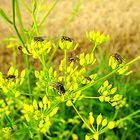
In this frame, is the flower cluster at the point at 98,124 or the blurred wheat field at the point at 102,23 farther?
the blurred wheat field at the point at 102,23

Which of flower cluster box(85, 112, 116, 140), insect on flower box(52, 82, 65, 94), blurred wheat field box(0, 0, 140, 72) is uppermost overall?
blurred wheat field box(0, 0, 140, 72)

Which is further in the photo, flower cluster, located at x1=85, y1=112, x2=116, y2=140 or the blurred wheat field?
the blurred wheat field

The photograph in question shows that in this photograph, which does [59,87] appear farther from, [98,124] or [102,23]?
[102,23]

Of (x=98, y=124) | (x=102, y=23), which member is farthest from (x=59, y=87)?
(x=102, y=23)

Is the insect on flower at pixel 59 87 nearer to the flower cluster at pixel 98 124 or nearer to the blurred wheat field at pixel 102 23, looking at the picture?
the flower cluster at pixel 98 124

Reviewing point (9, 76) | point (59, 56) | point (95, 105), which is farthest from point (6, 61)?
point (9, 76)

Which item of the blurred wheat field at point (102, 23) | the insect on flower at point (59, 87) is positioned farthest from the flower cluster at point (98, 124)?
the blurred wheat field at point (102, 23)

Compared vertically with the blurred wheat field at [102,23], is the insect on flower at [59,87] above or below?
below

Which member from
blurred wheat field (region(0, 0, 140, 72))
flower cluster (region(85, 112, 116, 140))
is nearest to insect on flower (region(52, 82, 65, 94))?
flower cluster (region(85, 112, 116, 140))

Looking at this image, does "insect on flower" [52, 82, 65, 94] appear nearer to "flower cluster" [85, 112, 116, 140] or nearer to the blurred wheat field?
"flower cluster" [85, 112, 116, 140]

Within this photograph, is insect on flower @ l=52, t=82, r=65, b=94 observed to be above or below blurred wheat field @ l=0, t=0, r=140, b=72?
below
